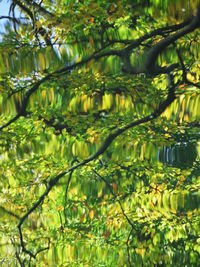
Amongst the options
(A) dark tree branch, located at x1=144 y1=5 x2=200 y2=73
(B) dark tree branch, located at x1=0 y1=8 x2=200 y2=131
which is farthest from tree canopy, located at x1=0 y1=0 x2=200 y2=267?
(A) dark tree branch, located at x1=144 y1=5 x2=200 y2=73

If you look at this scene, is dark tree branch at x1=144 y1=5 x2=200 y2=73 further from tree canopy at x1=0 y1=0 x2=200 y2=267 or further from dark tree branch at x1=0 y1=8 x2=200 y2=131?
Result: tree canopy at x1=0 y1=0 x2=200 y2=267

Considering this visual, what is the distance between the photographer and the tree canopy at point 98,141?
7.81 meters

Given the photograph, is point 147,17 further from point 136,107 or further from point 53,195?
point 53,195

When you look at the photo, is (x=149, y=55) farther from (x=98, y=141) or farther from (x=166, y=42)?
(x=98, y=141)

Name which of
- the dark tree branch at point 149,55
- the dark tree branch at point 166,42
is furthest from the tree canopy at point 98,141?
the dark tree branch at point 166,42

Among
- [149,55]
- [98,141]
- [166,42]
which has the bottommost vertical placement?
[98,141]

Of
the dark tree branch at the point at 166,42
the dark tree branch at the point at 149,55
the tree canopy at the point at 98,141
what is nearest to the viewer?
the dark tree branch at the point at 166,42

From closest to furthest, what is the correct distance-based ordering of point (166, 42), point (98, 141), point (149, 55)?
1. point (166, 42)
2. point (149, 55)
3. point (98, 141)

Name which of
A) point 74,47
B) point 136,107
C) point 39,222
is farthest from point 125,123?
point 39,222

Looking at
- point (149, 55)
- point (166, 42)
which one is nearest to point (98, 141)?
point (149, 55)

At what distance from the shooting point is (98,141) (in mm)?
8117

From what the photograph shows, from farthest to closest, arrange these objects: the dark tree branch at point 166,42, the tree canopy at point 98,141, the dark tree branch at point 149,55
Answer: the tree canopy at point 98,141, the dark tree branch at point 149,55, the dark tree branch at point 166,42

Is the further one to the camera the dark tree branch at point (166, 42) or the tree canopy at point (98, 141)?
the tree canopy at point (98, 141)

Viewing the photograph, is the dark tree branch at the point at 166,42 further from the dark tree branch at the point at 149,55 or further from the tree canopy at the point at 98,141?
the tree canopy at the point at 98,141
